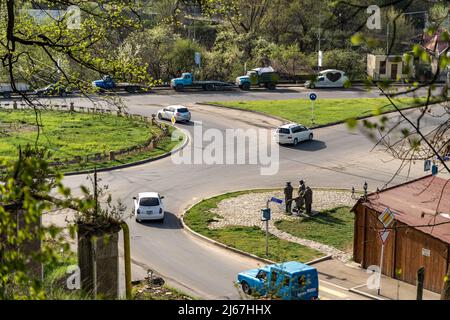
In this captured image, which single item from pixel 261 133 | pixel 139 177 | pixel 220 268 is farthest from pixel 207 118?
pixel 220 268

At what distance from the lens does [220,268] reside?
24.5 metres

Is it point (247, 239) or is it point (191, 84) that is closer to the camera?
point (247, 239)

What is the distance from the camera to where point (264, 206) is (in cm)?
3170

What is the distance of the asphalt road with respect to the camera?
79.4ft

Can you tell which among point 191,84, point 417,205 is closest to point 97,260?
point 417,205

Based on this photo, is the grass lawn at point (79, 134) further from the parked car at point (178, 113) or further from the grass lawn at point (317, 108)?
the grass lawn at point (317, 108)

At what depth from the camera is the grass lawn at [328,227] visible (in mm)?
27438

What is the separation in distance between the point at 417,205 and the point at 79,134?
25.3 m

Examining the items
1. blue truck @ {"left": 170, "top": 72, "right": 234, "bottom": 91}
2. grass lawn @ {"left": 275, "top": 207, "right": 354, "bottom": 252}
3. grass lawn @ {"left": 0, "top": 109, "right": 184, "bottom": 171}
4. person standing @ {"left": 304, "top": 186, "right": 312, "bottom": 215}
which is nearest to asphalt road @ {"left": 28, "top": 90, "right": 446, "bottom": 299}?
grass lawn @ {"left": 0, "top": 109, "right": 184, "bottom": 171}

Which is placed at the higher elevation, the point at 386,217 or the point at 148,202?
the point at 386,217

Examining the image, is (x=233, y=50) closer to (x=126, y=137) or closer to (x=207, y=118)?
(x=207, y=118)

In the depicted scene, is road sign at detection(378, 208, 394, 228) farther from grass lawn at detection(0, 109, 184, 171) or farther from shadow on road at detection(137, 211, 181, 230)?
grass lawn at detection(0, 109, 184, 171)

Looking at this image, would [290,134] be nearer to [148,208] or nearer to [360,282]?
[148,208]
